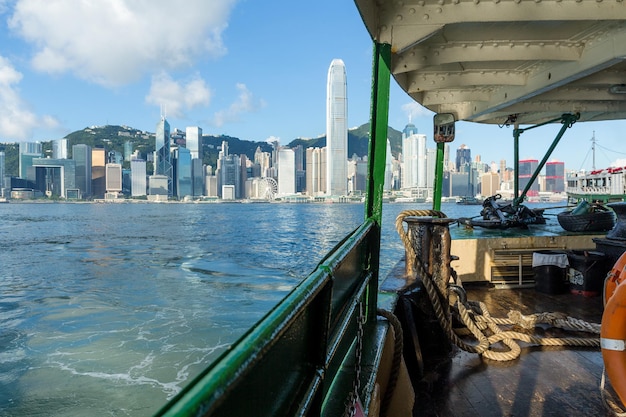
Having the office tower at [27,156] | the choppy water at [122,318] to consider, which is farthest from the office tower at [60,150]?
the choppy water at [122,318]

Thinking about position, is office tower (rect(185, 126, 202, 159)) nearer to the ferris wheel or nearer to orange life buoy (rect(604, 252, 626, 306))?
the ferris wheel

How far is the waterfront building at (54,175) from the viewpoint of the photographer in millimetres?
130250

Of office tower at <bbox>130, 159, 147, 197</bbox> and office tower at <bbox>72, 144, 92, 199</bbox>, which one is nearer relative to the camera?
office tower at <bbox>72, 144, 92, 199</bbox>

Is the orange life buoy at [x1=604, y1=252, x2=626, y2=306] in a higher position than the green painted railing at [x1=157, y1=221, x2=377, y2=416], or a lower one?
lower

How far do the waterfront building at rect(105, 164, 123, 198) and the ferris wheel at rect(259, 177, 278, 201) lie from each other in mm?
44203

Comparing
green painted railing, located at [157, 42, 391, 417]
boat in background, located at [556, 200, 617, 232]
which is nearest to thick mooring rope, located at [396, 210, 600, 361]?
green painted railing, located at [157, 42, 391, 417]

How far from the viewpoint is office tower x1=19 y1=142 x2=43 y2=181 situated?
13750cm

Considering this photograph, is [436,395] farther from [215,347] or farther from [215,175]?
[215,175]

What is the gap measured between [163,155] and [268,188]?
1506 inches

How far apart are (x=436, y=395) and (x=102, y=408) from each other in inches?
268

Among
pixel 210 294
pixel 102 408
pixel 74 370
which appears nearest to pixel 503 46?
pixel 102 408

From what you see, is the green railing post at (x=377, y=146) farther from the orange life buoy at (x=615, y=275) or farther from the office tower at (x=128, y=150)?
the office tower at (x=128, y=150)

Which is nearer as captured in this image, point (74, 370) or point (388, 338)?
point (388, 338)

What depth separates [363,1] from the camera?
288 cm
